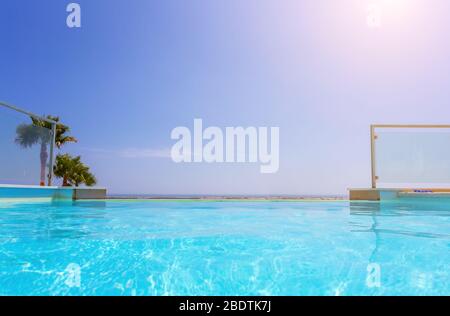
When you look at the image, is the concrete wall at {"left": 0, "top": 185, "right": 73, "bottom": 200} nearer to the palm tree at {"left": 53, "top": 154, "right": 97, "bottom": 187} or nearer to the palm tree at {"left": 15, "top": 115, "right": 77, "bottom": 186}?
the palm tree at {"left": 15, "top": 115, "right": 77, "bottom": 186}

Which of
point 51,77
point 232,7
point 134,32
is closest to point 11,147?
point 51,77

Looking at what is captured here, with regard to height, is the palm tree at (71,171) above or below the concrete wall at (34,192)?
above

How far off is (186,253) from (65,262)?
903mm

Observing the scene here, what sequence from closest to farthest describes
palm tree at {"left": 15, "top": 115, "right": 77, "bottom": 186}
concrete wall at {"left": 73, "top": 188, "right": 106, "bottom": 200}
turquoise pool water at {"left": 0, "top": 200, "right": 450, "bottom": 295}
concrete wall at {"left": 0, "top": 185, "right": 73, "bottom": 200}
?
turquoise pool water at {"left": 0, "top": 200, "right": 450, "bottom": 295} < concrete wall at {"left": 0, "top": 185, "right": 73, "bottom": 200} < palm tree at {"left": 15, "top": 115, "right": 77, "bottom": 186} < concrete wall at {"left": 73, "top": 188, "right": 106, "bottom": 200}

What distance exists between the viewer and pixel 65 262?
205cm

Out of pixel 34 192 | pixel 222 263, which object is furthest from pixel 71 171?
pixel 222 263

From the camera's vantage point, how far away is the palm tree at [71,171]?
571 inches

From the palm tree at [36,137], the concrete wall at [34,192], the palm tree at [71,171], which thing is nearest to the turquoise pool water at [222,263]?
the concrete wall at [34,192]

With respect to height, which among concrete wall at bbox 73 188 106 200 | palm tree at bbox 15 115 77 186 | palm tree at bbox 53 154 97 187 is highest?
palm tree at bbox 15 115 77 186

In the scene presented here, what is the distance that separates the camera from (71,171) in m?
14.7

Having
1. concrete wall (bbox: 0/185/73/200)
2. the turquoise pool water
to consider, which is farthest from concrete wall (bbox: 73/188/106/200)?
the turquoise pool water

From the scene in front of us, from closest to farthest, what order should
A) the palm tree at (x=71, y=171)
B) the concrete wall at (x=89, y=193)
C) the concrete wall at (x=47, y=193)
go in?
1. the concrete wall at (x=47, y=193)
2. the concrete wall at (x=89, y=193)
3. the palm tree at (x=71, y=171)

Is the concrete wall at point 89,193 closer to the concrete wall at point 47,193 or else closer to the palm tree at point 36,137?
the concrete wall at point 47,193

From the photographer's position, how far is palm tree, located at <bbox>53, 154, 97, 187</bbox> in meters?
→ 14.5
